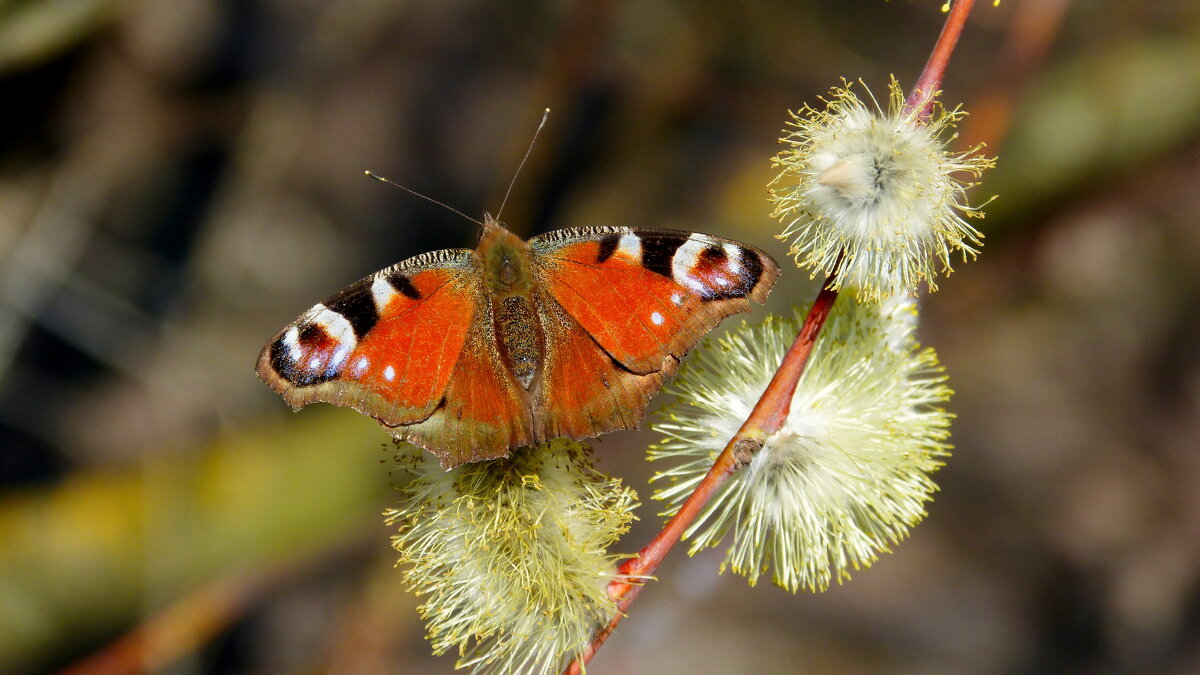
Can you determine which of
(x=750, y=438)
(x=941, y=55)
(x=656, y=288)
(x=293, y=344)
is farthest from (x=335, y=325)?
(x=941, y=55)

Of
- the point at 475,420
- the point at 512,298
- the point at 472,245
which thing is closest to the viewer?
the point at 475,420

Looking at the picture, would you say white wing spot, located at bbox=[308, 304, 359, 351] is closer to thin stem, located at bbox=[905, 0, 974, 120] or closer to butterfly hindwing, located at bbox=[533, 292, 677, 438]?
butterfly hindwing, located at bbox=[533, 292, 677, 438]

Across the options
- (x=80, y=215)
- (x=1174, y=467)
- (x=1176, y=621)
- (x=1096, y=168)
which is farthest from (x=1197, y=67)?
(x=80, y=215)

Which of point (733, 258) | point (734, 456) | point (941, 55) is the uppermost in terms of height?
point (941, 55)

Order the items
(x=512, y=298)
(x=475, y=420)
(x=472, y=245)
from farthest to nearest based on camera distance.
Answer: (x=472, y=245) → (x=512, y=298) → (x=475, y=420)

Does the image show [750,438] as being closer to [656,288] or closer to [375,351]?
[656,288]

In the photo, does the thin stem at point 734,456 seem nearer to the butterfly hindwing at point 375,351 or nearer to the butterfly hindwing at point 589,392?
the butterfly hindwing at point 589,392

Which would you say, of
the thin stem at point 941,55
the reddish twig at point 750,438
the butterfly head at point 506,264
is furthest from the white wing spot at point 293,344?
the thin stem at point 941,55

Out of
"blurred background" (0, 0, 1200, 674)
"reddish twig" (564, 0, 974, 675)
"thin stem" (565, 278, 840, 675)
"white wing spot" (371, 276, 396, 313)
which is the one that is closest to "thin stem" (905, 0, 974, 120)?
"reddish twig" (564, 0, 974, 675)
